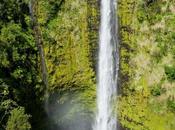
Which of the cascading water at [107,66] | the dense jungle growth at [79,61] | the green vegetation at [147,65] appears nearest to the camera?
the green vegetation at [147,65]

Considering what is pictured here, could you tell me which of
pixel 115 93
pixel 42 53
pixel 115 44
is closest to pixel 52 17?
pixel 42 53

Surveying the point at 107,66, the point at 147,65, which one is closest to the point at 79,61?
the point at 107,66

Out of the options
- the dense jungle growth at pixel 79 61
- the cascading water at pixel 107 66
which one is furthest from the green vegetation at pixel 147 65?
the cascading water at pixel 107 66

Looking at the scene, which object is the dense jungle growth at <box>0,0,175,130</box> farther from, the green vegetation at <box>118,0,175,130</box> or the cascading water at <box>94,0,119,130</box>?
the cascading water at <box>94,0,119,130</box>

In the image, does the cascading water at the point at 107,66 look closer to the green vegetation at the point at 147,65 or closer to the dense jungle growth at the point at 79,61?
the dense jungle growth at the point at 79,61

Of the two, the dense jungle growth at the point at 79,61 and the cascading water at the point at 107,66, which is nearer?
the dense jungle growth at the point at 79,61

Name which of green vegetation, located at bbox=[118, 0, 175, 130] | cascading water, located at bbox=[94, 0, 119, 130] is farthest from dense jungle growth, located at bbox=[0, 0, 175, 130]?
cascading water, located at bbox=[94, 0, 119, 130]
